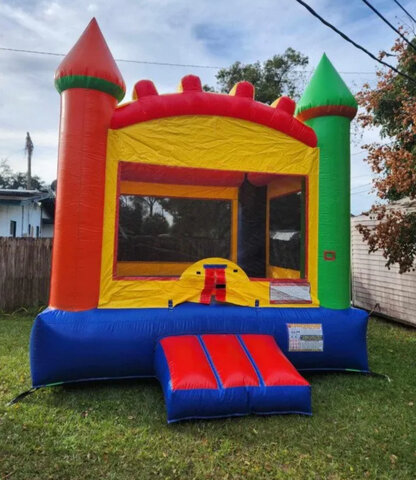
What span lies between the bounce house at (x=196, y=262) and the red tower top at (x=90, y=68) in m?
0.01

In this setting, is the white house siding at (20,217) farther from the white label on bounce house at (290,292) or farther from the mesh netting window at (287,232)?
the white label on bounce house at (290,292)

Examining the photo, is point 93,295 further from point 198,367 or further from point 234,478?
point 234,478

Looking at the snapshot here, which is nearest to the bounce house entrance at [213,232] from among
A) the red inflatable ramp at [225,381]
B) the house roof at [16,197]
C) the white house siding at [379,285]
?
the red inflatable ramp at [225,381]

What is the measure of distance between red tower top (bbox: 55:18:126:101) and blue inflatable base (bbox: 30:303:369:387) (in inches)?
85.8

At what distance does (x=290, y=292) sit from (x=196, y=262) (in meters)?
1.07

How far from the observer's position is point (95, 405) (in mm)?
3326

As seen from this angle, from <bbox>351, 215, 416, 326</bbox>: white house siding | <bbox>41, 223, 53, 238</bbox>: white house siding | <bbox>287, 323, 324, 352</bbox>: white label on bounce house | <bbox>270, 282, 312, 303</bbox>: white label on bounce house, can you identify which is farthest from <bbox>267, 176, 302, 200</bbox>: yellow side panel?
<bbox>41, 223, 53, 238</bbox>: white house siding

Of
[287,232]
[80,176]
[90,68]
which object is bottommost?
[287,232]

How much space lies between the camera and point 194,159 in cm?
412

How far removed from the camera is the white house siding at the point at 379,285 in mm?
6828

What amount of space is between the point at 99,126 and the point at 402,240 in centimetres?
432

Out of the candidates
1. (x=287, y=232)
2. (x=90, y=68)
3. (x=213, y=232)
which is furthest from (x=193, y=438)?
(x=90, y=68)

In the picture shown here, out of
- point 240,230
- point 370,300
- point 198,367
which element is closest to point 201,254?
point 240,230

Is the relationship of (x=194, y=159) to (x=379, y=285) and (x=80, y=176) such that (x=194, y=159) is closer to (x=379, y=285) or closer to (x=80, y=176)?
(x=80, y=176)
